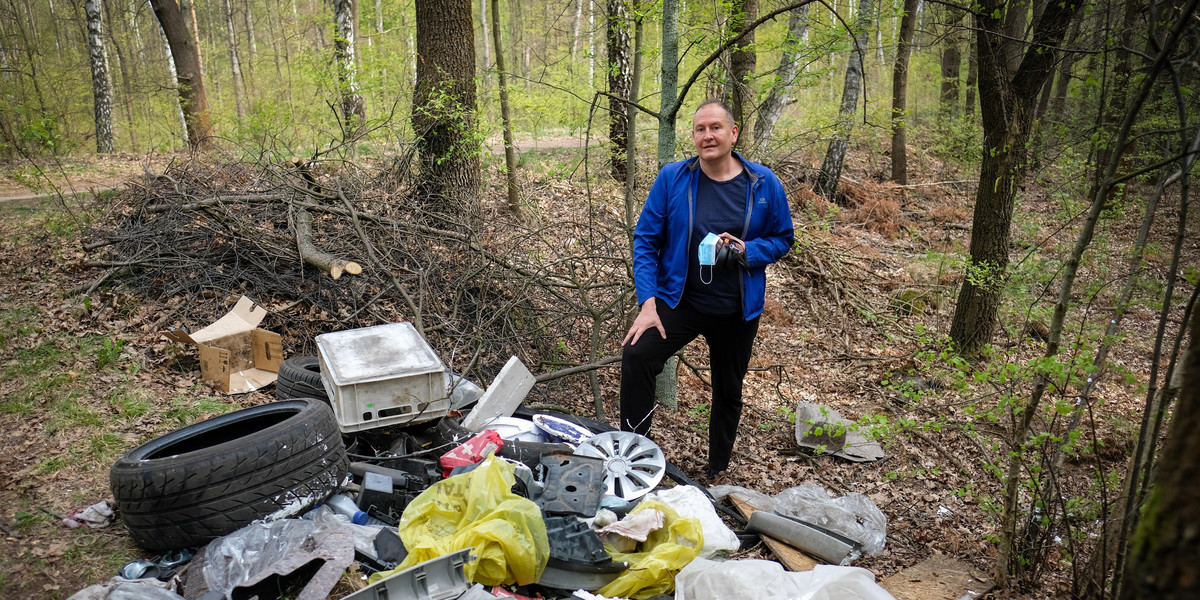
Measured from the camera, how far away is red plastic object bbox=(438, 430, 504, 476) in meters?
3.93

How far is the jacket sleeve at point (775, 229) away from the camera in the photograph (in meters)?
3.89

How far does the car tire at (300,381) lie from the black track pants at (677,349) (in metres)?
1.91

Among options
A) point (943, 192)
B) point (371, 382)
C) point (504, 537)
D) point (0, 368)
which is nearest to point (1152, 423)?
point (504, 537)

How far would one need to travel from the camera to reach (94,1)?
15.1 meters

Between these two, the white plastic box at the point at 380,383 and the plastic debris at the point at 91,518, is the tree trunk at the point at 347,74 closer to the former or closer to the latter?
the white plastic box at the point at 380,383

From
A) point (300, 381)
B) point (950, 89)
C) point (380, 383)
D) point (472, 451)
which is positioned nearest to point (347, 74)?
point (300, 381)

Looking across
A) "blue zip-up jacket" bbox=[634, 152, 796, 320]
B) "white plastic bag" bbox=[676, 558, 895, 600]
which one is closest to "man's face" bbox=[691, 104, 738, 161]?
"blue zip-up jacket" bbox=[634, 152, 796, 320]

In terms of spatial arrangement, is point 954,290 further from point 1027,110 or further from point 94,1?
point 94,1

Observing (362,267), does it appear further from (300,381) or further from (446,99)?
(446,99)

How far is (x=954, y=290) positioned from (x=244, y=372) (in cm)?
755

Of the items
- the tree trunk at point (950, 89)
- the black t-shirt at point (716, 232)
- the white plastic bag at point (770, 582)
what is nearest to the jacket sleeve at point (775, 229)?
the black t-shirt at point (716, 232)

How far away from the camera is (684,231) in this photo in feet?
12.9

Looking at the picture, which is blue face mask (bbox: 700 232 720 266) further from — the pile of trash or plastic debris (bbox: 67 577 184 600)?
plastic debris (bbox: 67 577 184 600)

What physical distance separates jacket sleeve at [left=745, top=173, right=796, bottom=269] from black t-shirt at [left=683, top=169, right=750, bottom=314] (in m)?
0.14
